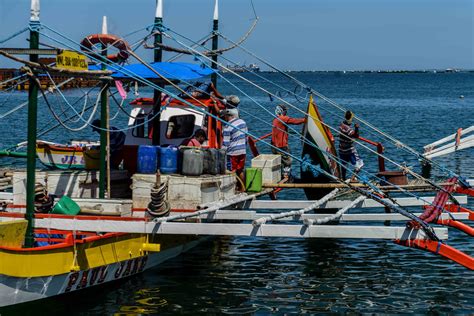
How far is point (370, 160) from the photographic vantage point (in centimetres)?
3959

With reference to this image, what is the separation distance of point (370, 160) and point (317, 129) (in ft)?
61.2

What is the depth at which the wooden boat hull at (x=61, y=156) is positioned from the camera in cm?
2127

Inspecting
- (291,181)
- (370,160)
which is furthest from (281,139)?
(370,160)

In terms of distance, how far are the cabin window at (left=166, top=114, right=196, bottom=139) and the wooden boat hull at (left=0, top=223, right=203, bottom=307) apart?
3.10 metres

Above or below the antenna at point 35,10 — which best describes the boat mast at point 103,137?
below

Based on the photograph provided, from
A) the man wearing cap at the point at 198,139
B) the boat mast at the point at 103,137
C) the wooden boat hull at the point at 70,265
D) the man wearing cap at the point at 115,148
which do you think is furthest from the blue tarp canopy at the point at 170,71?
the wooden boat hull at the point at 70,265

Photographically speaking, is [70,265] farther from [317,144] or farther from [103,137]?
[317,144]

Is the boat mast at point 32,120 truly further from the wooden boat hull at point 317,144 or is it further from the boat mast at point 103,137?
the wooden boat hull at point 317,144

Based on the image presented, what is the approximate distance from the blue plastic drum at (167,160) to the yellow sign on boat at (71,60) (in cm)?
289

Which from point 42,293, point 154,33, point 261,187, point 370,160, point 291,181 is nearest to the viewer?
point 42,293

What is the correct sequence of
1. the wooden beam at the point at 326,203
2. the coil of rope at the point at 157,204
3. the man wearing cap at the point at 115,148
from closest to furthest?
the coil of rope at the point at 157,204, the man wearing cap at the point at 115,148, the wooden beam at the point at 326,203

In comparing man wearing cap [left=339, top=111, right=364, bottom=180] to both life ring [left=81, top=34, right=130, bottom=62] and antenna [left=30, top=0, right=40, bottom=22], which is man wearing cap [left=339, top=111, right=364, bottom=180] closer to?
life ring [left=81, top=34, right=130, bottom=62]

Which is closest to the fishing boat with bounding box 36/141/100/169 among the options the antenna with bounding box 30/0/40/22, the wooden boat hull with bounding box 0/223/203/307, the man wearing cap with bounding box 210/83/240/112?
the man wearing cap with bounding box 210/83/240/112

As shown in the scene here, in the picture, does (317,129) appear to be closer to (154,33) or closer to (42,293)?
(154,33)
